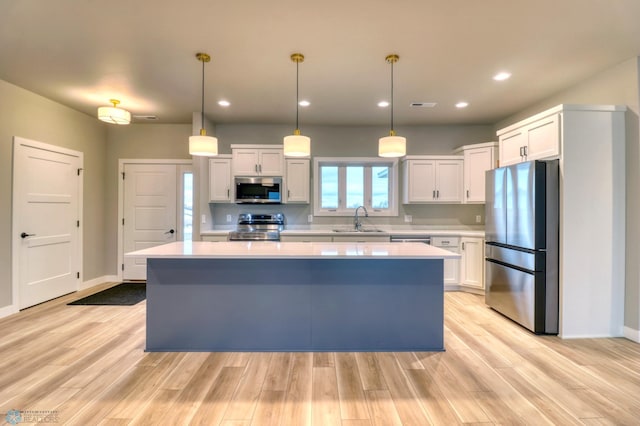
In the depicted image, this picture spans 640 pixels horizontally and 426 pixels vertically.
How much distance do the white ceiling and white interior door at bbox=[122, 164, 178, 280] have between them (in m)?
1.32

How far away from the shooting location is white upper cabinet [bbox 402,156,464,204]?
16.4ft

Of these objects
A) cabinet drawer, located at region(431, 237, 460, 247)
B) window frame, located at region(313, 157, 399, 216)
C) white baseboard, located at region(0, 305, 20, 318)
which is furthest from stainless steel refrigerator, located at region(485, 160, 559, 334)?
white baseboard, located at region(0, 305, 20, 318)

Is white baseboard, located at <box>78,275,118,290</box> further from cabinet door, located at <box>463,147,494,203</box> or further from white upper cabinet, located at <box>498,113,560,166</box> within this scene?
white upper cabinet, located at <box>498,113,560,166</box>

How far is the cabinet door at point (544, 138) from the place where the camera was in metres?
3.08

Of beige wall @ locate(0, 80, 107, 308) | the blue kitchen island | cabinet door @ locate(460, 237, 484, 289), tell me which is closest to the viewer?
the blue kitchen island

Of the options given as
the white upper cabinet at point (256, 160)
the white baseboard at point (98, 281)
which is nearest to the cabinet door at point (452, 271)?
the white upper cabinet at point (256, 160)

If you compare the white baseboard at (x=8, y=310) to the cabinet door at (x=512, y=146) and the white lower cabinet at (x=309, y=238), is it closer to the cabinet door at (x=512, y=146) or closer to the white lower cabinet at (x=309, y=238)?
the white lower cabinet at (x=309, y=238)

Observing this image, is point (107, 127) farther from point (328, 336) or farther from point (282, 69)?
point (328, 336)

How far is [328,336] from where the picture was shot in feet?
9.10

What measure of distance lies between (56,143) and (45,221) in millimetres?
1115

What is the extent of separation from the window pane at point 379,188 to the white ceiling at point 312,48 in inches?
52.4

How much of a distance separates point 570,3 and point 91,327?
16.9 feet

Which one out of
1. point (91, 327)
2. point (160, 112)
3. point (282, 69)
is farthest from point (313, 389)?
point (160, 112)

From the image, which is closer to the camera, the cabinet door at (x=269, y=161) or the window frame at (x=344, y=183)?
the cabinet door at (x=269, y=161)
